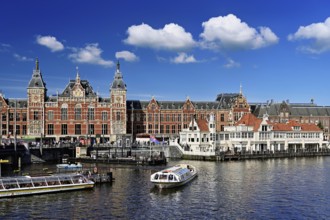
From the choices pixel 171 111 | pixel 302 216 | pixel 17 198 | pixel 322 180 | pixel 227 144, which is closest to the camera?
pixel 302 216

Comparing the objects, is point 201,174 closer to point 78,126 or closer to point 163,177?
point 163,177

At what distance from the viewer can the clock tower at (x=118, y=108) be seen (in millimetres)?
133000

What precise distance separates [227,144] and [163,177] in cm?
6039

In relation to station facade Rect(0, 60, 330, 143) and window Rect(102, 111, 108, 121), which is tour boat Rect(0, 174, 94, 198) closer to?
station facade Rect(0, 60, 330, 143)

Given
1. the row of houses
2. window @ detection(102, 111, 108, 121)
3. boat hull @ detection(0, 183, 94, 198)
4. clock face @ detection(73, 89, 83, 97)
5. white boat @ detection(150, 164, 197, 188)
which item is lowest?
boat hull @ detection(0, 183, 94, 198)

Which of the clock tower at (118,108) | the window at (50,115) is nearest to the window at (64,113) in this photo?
the window at (50,115)

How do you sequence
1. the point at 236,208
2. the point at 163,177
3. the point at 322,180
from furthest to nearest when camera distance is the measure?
the point at 322,180 → the point at 163,177 → the point at 236,208

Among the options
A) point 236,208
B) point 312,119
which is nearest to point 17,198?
Answer: point 236,208

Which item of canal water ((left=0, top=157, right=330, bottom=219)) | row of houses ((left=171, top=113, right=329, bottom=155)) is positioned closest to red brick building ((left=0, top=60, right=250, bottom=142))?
row of houses ((left=171, top=113, right=329, bottom=155))

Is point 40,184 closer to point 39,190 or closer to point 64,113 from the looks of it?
point 39,190

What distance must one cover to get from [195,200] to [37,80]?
89.3 meters

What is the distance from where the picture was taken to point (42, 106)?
5069 inches

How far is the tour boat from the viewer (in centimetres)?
5372

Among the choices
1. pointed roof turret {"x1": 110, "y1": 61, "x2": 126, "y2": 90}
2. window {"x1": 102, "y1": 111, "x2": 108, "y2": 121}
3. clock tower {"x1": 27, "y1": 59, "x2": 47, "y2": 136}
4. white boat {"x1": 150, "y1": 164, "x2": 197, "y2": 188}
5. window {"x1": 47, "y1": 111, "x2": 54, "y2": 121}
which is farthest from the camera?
pointed roof turret {"x1": 110, "y1": 61, "x2": 126, "y2": 90}
